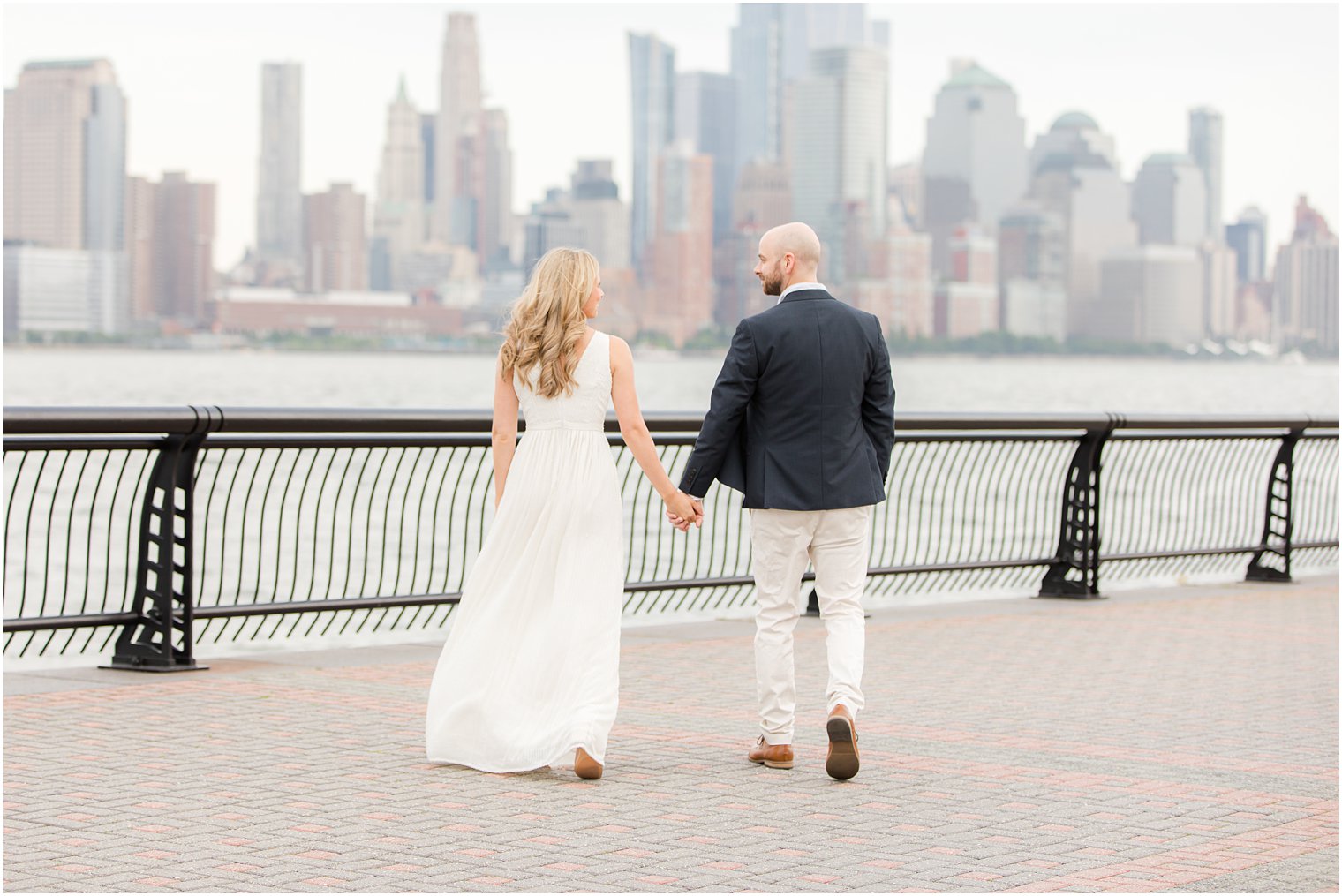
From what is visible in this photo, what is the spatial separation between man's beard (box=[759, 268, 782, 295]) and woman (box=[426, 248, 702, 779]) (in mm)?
549

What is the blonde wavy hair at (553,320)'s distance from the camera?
20.9 feet

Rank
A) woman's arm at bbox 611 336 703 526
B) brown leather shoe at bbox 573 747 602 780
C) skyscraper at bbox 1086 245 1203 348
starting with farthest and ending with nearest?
skyscraper at bbox 1086 245 1203 348 → woman's arm at bbox 611 336 703 526 → brown leather shoe at bbox 573 747 602 780

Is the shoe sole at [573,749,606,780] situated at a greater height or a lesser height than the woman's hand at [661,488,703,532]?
lesser

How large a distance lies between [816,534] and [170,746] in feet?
7.87

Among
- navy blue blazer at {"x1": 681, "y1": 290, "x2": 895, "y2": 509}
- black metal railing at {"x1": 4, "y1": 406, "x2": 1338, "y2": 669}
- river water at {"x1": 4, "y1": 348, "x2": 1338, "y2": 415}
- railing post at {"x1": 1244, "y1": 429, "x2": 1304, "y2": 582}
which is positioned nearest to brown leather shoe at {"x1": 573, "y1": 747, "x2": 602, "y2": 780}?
navy blue blazer at {"x1": 681, "y1": 290, "x2": 895, "y2": 509}

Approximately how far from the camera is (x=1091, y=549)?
12766 mm

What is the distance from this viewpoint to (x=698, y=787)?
6211mm

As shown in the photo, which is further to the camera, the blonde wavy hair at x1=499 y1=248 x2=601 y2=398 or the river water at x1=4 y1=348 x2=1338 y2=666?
the river water at x1=4 y1=348 x2=1338 y2=666

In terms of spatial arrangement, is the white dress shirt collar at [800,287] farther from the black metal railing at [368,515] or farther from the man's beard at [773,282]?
the black metal railing at [368,515]

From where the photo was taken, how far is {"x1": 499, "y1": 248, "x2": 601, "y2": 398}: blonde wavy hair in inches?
251

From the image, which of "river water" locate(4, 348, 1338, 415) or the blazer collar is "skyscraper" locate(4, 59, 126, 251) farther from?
the blazer collar

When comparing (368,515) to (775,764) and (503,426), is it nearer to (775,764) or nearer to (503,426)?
(503,426)

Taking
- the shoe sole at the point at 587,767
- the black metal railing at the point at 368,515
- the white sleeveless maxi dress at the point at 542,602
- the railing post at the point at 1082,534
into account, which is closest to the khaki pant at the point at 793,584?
the white sleeveless maxi dress at the point at 542,602

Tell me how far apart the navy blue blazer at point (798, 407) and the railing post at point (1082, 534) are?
245 inches
